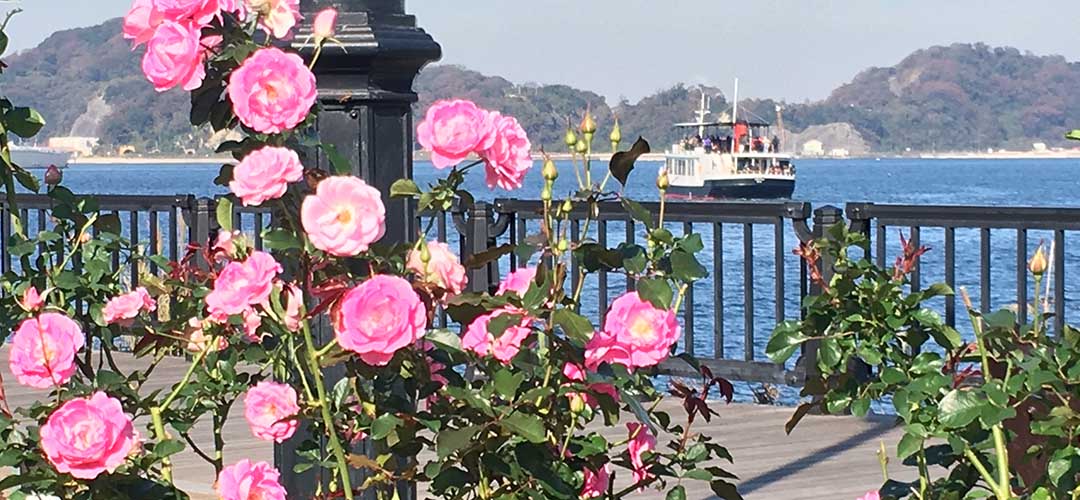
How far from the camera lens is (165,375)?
1098 cm

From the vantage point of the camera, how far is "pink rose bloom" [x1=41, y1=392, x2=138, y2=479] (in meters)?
2.96

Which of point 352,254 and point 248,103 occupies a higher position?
point 248,103

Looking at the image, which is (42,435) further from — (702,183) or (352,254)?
(702,183)

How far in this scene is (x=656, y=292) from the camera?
2934 mm

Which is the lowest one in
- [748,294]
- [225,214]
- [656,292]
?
[748,294]

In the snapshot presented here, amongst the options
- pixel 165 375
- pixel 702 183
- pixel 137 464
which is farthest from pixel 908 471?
pixel 702 183

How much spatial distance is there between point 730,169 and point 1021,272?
335 ft

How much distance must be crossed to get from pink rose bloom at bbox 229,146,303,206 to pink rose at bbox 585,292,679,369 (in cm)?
58

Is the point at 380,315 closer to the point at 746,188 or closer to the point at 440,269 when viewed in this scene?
the point at 440,269

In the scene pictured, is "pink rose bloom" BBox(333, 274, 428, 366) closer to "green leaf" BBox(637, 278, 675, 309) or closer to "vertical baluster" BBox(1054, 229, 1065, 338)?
"green leaf" BBox(637, 278, 675, 309)

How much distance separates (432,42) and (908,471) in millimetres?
4010

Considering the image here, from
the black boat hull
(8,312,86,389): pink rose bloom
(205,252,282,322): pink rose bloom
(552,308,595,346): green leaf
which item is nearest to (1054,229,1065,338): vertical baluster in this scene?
(552,308,595,346): green leaf

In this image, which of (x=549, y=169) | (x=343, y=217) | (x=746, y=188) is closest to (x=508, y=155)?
(x=549, y=169)

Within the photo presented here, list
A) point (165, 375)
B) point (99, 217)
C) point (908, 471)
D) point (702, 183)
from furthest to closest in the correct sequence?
1. point (702, 183)
2. point (165, 375)
3. point (908, 471)
4. point (99, 217)
